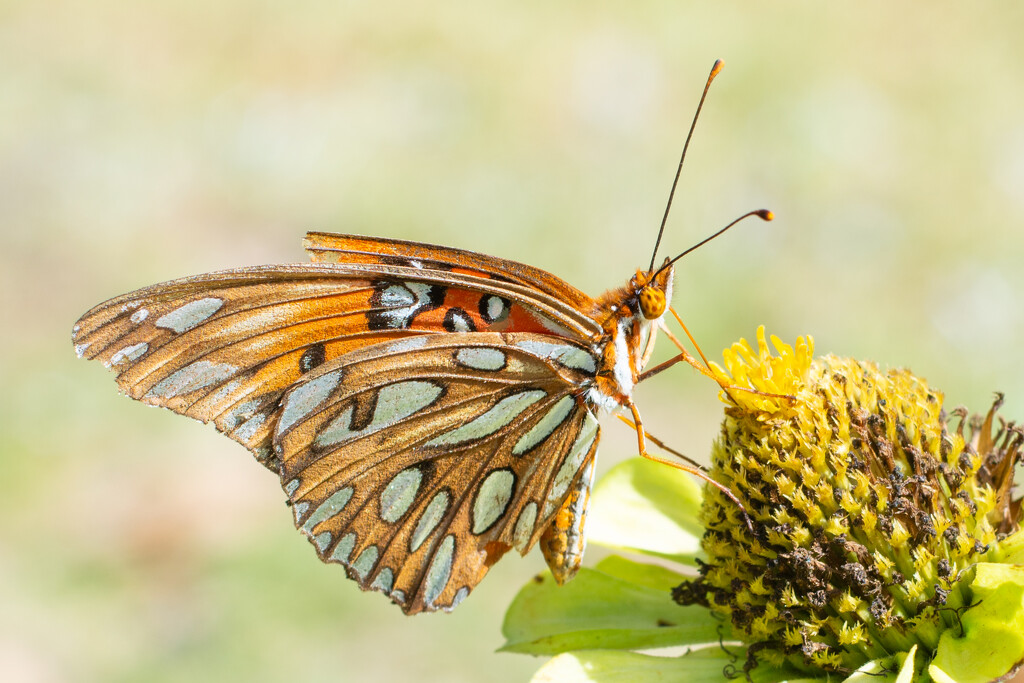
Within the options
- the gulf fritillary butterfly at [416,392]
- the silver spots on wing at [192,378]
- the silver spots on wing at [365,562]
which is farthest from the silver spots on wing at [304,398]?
the silver spots on wing at [365,562]

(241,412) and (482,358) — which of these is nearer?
(241,412)

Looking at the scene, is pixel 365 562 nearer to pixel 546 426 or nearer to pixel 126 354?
pixel 546 426

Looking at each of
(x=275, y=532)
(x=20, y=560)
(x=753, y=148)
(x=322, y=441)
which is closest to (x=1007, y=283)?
(x=753, y=148)

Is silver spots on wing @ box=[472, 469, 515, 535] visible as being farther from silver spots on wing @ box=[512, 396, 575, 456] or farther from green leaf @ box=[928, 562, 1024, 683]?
green leaf @ box=[928, 562, 1024, 683]

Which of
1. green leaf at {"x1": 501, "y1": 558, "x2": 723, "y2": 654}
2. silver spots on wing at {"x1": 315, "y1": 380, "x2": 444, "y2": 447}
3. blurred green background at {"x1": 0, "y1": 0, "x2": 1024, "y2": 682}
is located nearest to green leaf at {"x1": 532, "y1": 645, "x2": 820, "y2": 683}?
green leaf at {"x1": 501, "y1": 558, "x2": 723, "y2": 654}

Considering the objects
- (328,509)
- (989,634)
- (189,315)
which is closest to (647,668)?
(989,634)

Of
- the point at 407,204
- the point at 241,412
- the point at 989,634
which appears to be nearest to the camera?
the point at 989,634
